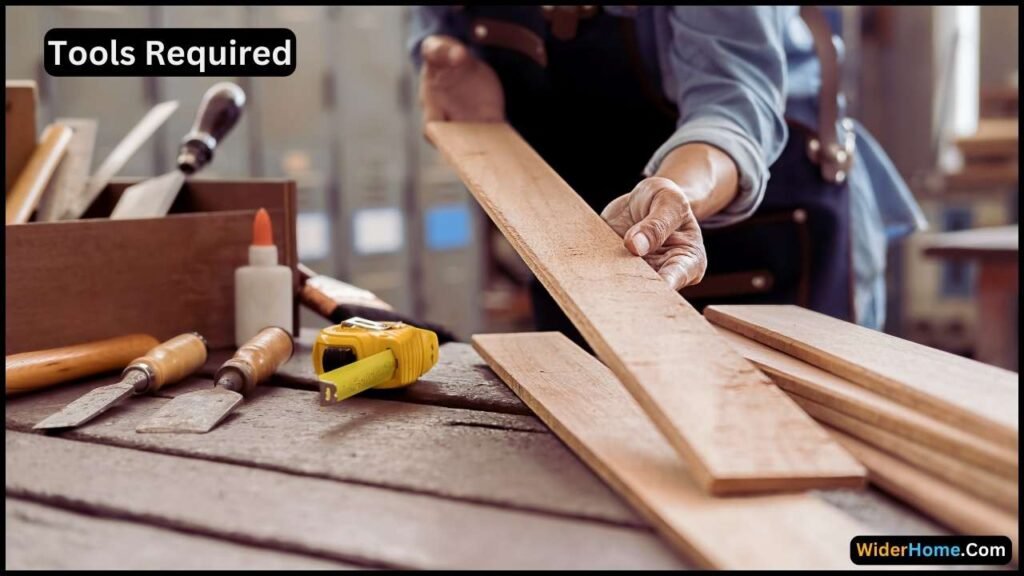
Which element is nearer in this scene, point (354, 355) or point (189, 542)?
point (189, 542)

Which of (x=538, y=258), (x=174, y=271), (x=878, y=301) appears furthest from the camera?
(x=878, y=301)

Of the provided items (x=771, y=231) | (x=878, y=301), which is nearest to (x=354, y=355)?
(x=771, y=231)

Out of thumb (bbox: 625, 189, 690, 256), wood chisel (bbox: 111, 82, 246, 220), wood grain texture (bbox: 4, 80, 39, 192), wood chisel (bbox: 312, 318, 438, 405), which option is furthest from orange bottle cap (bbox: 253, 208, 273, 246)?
thumb (bbox: 625, 189, 690, 256)

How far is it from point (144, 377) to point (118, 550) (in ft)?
1.29

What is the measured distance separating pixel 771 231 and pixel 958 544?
101 cm

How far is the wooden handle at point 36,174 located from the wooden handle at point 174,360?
0.32 meters

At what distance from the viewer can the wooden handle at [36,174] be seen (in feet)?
4.11

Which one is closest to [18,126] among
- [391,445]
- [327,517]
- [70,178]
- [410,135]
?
[70,178]

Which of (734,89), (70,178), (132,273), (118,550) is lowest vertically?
(118,550)

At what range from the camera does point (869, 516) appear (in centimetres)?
66

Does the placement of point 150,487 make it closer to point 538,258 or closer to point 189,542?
point 189,542

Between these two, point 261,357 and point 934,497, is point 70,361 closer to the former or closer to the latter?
point 261,357

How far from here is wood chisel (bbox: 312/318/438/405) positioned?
3.13ft

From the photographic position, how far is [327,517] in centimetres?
65
